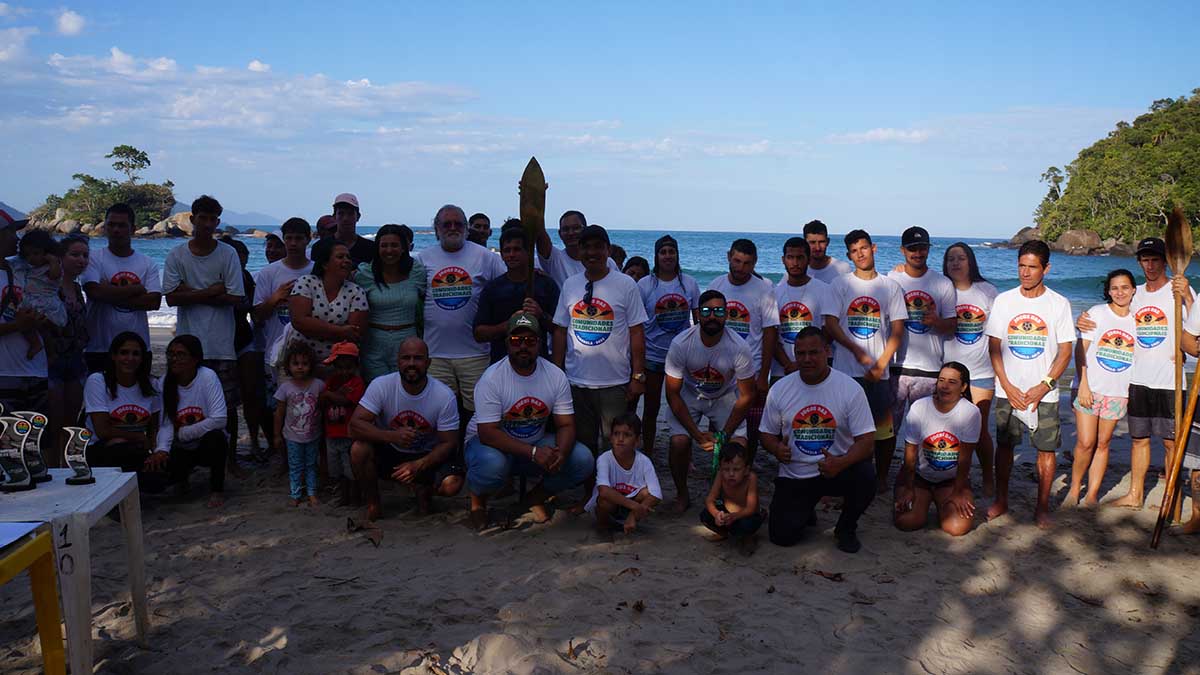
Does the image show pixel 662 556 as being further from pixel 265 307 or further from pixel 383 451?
pixel 265 307

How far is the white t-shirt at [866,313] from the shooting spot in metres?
5.46

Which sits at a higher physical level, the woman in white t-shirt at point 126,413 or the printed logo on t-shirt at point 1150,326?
the printed logo on t-shirt at point 1150,326

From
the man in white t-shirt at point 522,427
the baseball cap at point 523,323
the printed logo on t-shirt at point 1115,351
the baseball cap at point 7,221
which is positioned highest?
the baseball cap at point 7,221

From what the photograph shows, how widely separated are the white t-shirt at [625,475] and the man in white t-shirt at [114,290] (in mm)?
3220

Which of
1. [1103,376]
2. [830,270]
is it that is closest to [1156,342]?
[1103,376]

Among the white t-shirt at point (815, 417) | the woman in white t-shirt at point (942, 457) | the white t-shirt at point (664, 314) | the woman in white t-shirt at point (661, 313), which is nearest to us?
the white t-shirt at point (815, 417)

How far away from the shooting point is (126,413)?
5082 mm

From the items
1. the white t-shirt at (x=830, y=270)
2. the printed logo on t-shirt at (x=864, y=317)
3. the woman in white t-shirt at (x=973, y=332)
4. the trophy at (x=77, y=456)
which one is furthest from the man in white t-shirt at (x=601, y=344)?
the trophy at (x=77, y=456)

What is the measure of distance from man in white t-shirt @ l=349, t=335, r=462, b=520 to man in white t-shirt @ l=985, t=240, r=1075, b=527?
336 centimetres

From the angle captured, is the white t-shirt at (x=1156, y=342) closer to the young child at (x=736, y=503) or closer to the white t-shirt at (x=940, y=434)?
the white t-shirt at (x=940, y=434)

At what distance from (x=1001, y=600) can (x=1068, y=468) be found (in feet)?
9.85

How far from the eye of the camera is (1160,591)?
164 inches

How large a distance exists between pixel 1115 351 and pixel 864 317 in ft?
5.04

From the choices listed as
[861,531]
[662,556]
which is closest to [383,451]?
[662,556]
